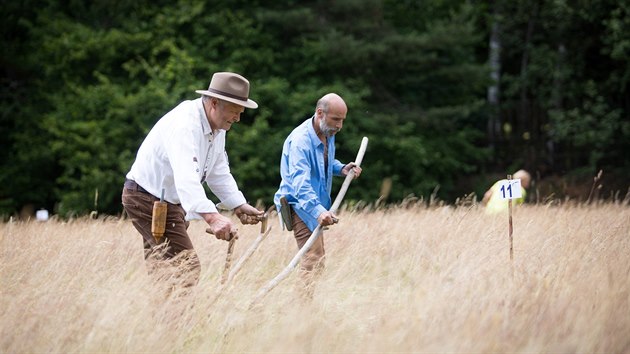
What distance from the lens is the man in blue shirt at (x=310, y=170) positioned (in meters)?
6.74

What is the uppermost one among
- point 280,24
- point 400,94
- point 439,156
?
point 280,24

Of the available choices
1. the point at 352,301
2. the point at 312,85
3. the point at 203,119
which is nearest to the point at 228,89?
the point at 203,119

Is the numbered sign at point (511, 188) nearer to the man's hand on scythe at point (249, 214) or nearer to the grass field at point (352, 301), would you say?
the grass field at point (352, 301)

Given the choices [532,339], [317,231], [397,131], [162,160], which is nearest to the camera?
[532,339]

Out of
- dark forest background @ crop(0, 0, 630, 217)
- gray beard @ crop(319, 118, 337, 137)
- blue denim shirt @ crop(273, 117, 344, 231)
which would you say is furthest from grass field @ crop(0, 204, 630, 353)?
dark forest background @ crop(0, 0, 630, 217)

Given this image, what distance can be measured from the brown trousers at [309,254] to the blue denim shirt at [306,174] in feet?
0.27

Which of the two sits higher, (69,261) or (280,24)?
(280,24)

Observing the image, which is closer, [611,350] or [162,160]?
[611,350]

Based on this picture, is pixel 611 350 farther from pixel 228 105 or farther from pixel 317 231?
pixel 228 105

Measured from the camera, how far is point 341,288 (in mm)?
6805

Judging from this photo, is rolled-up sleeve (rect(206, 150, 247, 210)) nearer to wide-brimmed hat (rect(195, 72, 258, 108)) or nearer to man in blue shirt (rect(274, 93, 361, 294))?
man in blue shirt (rect(274, 93, 361, 294))

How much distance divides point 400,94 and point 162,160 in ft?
68.8

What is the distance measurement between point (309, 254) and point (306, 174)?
594 millimetres

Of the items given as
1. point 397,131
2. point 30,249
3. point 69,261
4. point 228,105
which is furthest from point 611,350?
point 397,131
